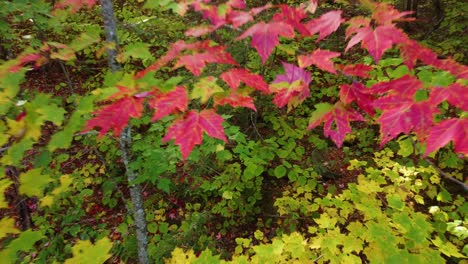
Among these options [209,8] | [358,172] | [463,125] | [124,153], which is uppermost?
[209,8]

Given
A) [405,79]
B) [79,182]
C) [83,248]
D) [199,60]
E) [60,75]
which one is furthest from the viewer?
[60,75]

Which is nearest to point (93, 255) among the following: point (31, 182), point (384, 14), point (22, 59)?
point (31, 182)

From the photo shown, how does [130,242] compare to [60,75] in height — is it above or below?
below

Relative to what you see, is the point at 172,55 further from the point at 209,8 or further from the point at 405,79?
the point at 405,79

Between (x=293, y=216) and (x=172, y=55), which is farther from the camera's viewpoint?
(x=293, y=216)

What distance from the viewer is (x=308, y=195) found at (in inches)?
161

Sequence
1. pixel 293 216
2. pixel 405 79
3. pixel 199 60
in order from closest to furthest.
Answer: pixel 405 79
pixel 199 60
pixel 293 216

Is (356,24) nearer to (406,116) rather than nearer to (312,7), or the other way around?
(312,7)

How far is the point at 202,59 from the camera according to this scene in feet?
5.01

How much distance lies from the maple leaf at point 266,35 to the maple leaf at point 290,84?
0.28 metres

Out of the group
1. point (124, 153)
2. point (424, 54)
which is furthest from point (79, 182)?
point (424, 54)

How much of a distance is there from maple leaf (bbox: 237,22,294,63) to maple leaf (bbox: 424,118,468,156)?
715 mm

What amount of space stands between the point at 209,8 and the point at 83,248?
1534 millimetres

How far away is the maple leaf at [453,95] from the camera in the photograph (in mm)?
1193
